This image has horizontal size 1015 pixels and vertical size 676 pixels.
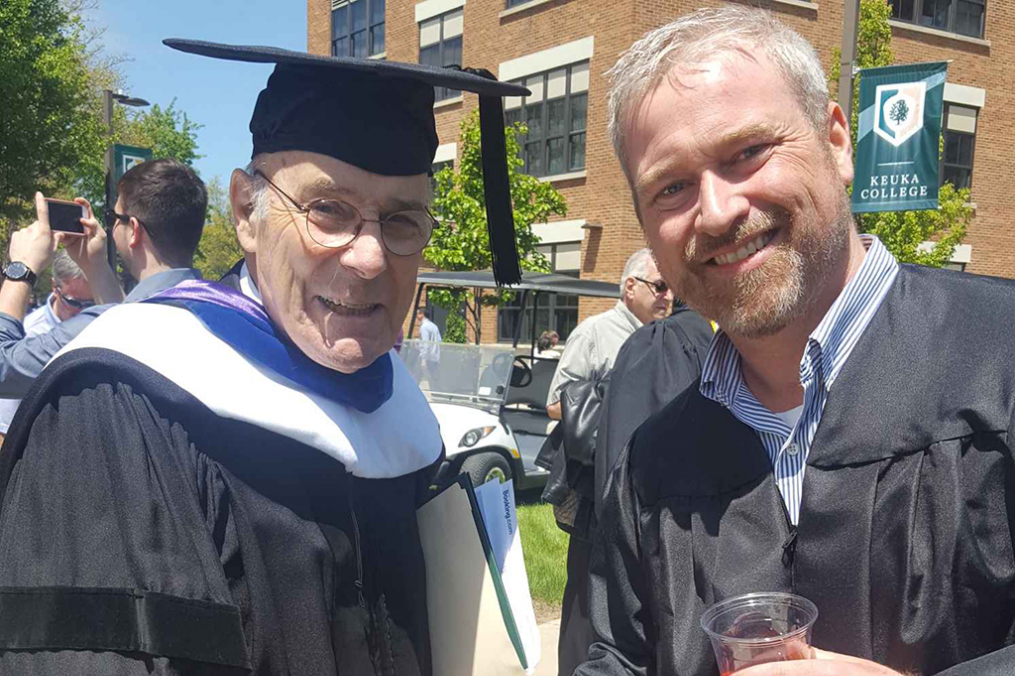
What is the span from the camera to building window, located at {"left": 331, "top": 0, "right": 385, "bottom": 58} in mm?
25297

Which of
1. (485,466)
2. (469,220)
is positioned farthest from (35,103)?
(485,466)

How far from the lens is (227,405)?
171 centimetres

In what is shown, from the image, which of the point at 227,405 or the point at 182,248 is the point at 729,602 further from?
the point at 182,248

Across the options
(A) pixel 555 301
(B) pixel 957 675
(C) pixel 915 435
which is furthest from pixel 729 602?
(A) pixel 555 301

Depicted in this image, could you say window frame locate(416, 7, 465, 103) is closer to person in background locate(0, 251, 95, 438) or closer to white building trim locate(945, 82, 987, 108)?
white building trim locate(945, 82, 987, 108)

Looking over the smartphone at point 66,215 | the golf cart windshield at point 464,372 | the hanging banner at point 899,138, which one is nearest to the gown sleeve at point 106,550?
the smartphone at point 66,215

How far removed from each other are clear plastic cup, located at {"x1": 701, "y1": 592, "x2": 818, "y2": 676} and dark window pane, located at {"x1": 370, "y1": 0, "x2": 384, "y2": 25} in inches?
1016

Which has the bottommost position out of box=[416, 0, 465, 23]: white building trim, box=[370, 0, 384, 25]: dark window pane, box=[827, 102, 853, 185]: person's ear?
box=[827, 102, 853, 185]: person's ear

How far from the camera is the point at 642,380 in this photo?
143 inches

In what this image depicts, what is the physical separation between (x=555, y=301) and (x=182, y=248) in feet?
57.5

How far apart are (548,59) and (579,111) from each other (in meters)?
1.46

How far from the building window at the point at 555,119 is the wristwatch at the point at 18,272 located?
52.4 ft

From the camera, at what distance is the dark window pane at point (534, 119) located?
2042 cm

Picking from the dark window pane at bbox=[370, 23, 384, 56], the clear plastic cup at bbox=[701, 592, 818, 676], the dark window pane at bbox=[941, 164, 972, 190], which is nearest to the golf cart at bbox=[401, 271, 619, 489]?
the clear plastic cup at bbox=[701, 592, 818, 676]
